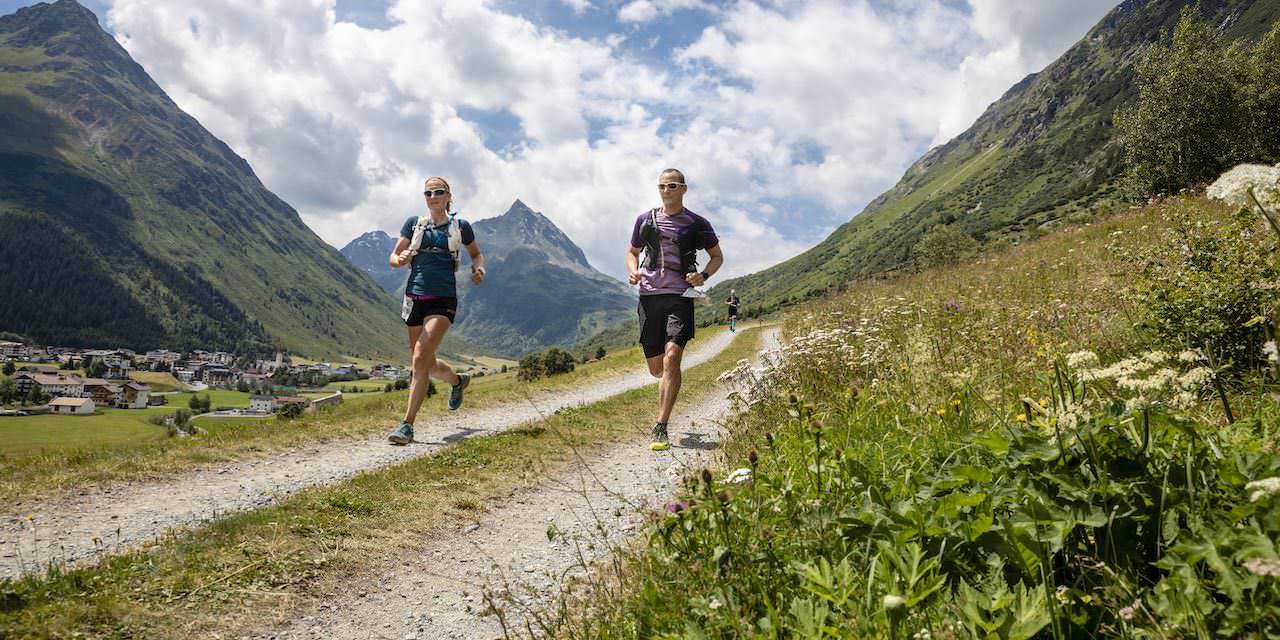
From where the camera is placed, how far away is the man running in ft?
27.1

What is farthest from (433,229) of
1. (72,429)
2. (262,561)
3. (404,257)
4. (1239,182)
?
(72,429)

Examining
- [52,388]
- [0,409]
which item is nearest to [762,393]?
[0,409]

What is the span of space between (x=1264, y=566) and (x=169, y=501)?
7977 mm

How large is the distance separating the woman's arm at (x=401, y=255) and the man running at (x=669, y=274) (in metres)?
3.42

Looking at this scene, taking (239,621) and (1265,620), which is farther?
(239,621)

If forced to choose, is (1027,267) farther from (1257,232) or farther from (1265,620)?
(1265,620)

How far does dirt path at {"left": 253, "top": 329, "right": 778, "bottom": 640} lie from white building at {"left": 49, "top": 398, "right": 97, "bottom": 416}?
581 ft

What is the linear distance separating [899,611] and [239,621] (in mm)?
3865

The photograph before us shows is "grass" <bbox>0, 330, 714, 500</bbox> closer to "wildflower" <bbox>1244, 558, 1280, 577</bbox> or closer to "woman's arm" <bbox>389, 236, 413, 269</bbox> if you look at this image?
"woman's arm" <bbox>389, 236, 413, 269</bbox>

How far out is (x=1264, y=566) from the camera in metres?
1.53

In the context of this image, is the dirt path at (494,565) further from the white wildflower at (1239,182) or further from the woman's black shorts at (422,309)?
the white wildflower at (1239,182)

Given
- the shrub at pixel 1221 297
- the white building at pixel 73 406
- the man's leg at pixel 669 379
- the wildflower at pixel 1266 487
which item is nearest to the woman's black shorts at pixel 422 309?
the man's leg at pixel 669 379

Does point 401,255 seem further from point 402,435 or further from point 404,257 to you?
point 402,435

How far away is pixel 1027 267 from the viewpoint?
13070 mm
